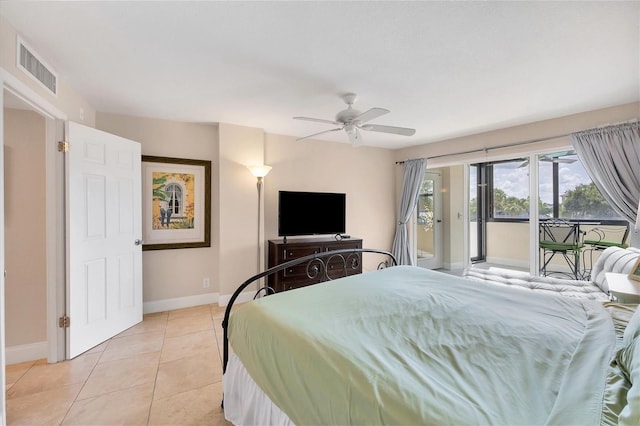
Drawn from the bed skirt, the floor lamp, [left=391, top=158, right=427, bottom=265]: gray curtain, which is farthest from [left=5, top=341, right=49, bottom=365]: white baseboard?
[left=391, top=158, right=427, bottom=265]: gray curtain

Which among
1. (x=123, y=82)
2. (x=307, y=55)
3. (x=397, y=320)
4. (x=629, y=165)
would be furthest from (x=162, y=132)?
(x=629, y=165)

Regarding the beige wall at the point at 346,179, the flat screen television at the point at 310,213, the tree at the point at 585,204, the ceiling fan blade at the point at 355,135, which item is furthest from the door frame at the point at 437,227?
the ceiling fan blade at the point at 355,135

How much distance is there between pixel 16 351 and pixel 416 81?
4.12 meters

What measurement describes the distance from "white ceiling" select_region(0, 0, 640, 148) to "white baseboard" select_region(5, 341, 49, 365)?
232cm

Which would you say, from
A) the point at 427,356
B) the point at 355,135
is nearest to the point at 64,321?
the point at 427,356

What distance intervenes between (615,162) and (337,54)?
3.18 meters

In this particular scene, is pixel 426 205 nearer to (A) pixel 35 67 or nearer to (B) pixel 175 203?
(B) pixel 175 203

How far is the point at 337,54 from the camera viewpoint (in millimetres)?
1984

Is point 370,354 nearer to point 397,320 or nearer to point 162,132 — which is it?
point 397,320

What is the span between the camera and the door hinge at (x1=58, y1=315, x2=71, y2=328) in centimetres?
232

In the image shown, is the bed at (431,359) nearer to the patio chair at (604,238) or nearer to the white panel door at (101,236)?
the white panel door at (101,236)

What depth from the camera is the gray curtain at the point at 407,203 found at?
191 inches

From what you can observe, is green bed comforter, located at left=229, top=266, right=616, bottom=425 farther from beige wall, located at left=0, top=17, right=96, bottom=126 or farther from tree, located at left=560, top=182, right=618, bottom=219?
tree, located at left=560, top=182, right=618, bottom=219

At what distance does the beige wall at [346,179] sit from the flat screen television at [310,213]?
0.96 feet
